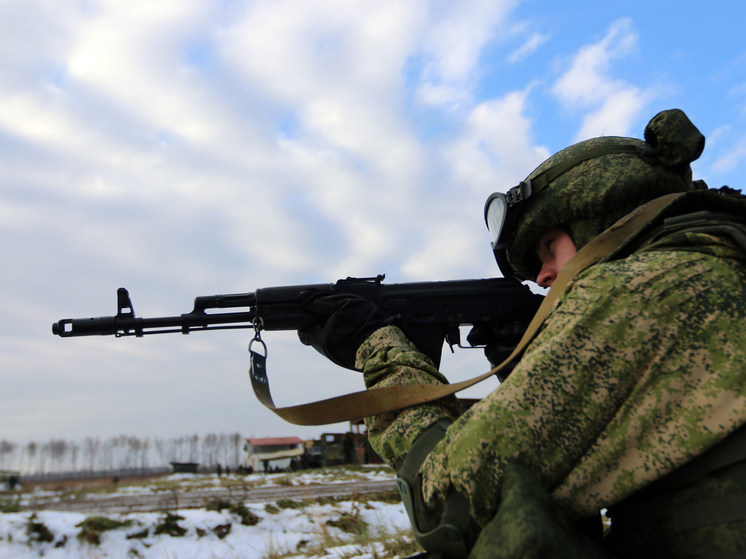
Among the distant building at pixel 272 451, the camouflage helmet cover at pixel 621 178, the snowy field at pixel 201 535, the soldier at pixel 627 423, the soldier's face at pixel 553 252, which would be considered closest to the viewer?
the soldier at pixel 627 423

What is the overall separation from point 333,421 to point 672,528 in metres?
1.57

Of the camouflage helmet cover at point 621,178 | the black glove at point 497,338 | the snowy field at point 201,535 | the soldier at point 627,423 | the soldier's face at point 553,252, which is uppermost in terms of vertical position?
the camouflage helmet cover at point 621,178

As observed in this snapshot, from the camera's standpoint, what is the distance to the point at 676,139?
2.53m

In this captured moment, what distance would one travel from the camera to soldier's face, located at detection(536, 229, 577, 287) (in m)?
2.82

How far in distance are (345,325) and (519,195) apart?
4.85ft

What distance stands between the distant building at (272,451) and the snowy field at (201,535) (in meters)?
44.9

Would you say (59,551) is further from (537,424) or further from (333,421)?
(537,424)

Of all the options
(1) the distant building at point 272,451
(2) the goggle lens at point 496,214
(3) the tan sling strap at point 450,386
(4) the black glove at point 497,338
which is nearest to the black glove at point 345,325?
(3) the tan sling strap at point 450,386

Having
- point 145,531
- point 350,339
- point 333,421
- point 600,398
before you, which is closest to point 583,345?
point 600,398

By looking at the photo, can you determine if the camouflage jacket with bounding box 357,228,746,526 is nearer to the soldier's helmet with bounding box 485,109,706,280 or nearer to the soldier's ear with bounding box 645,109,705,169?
the soldier's helmet with bounding box 485,109,706,280

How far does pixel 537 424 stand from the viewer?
141cm

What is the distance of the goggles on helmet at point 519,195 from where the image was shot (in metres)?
2.66

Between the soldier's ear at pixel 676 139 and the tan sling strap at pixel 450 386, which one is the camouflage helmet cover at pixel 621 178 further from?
the tan sling strap at pixel 450 386

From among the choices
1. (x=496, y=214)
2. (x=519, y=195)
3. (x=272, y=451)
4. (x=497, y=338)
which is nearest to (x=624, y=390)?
(x=519, y=195)
